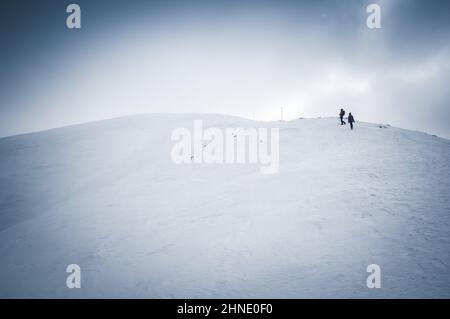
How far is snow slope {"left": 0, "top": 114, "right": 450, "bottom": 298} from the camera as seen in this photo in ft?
28.2

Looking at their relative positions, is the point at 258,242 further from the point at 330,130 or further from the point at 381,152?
the point at 330,130

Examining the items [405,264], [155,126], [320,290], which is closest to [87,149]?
[155,126]

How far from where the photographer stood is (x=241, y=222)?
11.8 meters

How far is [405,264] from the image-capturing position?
8.34 metres

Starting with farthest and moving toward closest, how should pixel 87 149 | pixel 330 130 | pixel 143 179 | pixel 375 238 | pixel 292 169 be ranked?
pixel 87 149 < pixel 330 130 < pixel 143 179 < pixel 292 169 < pixel 375 238

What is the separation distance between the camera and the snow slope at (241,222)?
Result: 28.2 ft

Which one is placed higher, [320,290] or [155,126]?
[155,126]

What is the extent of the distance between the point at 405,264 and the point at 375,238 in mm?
1449

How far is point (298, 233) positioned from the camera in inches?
412

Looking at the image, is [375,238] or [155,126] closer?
[375,238]

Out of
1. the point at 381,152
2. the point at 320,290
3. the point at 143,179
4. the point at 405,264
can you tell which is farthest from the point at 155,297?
the point at 381,152

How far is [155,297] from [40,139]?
26.6m
